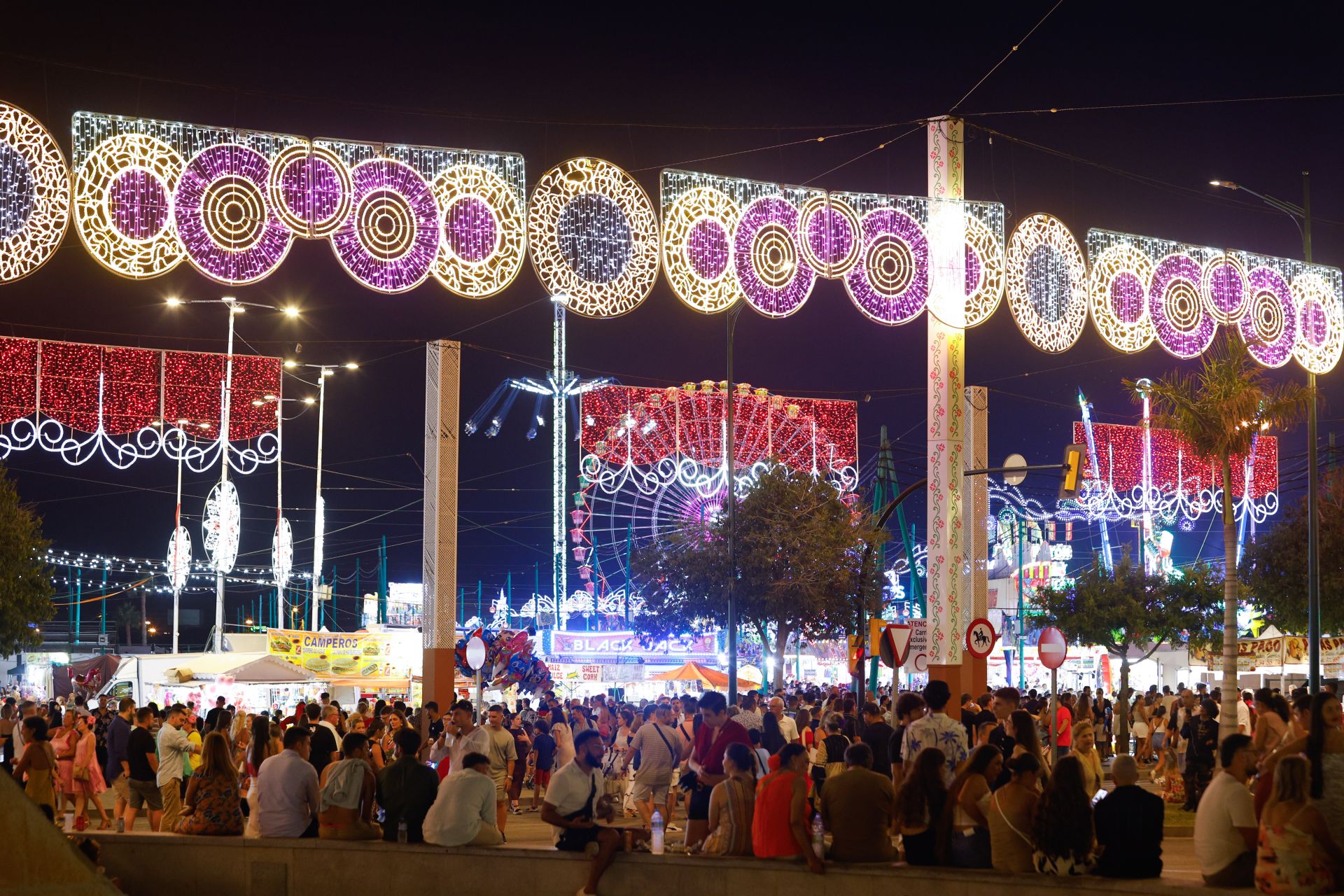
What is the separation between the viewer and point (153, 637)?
116438mm

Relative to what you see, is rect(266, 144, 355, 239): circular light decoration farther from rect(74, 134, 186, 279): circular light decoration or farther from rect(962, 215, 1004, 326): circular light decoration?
rect(962, 215, 1004, 326): circular light decoration

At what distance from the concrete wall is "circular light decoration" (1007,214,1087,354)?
14.2 meters

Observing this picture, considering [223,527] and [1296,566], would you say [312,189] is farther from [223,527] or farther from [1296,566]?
[1296,566]

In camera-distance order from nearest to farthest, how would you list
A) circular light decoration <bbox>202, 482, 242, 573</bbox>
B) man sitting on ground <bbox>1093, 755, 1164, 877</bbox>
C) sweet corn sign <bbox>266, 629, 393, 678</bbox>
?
man sitting on ground <bbox>1093, 755, 1164, 877</bbox> → sweet corn sign <bbox>266, 629, 393, 678</bbox> → circular light decoration <bbox>202, 482, 242, 573</bbox>

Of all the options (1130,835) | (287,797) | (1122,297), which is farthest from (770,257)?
(1130,835)

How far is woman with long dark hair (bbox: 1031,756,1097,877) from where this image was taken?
9.04 meters

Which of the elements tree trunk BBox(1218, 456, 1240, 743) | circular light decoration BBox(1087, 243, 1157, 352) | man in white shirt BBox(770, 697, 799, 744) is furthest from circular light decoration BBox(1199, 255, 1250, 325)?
man in white shirt BBox(770, 697, 799, 744)

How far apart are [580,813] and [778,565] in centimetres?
2761

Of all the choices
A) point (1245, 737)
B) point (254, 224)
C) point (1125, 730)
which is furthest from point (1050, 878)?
point (1125, 730)

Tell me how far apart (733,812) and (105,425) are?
20289 millimetres

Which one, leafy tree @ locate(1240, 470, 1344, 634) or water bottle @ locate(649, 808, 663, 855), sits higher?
leafy tree @ locate(1240, 470, 1344, 634)

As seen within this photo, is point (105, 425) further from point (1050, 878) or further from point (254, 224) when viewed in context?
point (1050, 878)

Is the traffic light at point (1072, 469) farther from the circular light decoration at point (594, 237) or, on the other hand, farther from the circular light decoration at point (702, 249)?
the circular light decoration at point (594, 237)

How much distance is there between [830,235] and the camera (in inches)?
852
